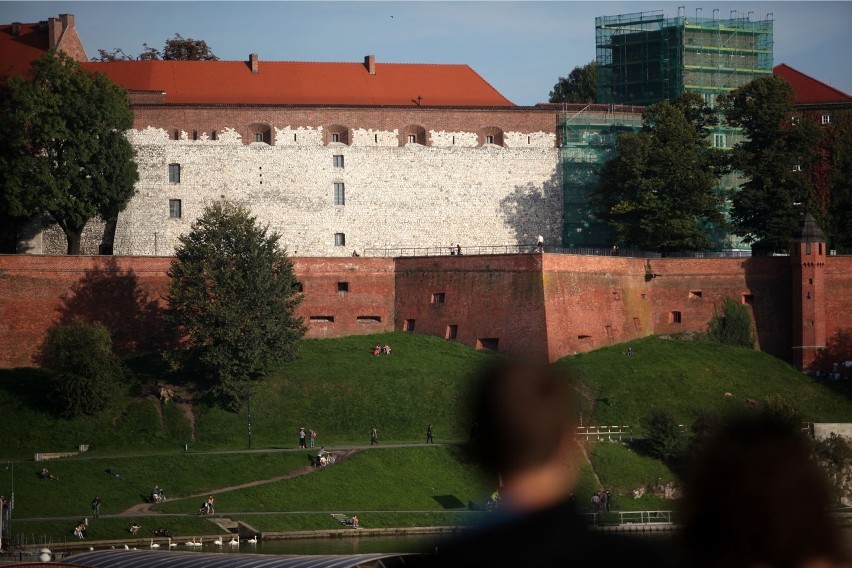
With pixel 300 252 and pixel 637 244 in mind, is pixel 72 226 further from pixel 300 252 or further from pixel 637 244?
pixel 637 244

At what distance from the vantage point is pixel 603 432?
52406 millimetres

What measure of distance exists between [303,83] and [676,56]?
625 inches

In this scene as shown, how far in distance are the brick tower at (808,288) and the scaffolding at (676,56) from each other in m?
12.2

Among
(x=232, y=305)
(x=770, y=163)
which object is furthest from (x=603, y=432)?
(x=770, y=163)

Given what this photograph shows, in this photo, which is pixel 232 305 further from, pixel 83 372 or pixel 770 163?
pixel 770 163

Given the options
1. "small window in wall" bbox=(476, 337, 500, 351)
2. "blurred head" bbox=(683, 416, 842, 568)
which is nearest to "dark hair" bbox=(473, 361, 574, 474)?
"small window in wall" bbox=(476, 337, 500, 351)

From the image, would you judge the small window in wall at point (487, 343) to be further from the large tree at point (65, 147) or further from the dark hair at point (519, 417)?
the large tree at point (65, 147)

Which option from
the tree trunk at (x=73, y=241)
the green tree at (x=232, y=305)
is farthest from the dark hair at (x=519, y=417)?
the tree trunk at (x=73, y=241)

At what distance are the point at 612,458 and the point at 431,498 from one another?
20.1 feet

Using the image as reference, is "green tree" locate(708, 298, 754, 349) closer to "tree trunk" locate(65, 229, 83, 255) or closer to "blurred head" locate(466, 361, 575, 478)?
"blurred head" locate(466, 361, 575, 478)

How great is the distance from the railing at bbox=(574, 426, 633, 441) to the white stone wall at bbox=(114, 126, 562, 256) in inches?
618

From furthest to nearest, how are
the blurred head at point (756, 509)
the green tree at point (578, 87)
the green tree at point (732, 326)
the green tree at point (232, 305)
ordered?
the green tree at point (578, 87), the green tree at point (732, 326), the green tree at point (232, 305), the blurred head at point (756, 509)

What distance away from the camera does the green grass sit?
54.0 m

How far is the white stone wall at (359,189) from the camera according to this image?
2574 inches
